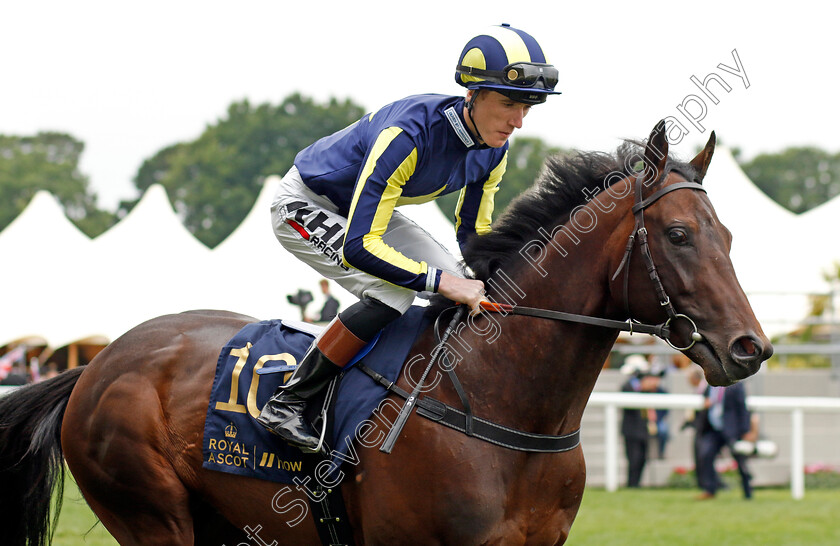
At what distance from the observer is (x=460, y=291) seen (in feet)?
11.6

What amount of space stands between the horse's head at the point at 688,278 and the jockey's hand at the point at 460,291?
0.52 metres

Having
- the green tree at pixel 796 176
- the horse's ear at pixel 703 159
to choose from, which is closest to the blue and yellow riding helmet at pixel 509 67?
the horse's ear at pixel 703 159

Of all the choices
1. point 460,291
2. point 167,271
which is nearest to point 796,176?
point 167,271

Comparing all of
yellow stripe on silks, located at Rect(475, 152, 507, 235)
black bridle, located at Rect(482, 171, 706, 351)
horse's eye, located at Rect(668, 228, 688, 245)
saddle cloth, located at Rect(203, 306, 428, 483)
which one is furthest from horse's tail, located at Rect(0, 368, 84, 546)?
horse's eye, located at Rect(668, 228, 688, 245)

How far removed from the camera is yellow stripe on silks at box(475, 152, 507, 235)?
4188 millimetres

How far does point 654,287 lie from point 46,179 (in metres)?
63.7

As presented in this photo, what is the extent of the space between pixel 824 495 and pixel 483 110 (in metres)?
9.63

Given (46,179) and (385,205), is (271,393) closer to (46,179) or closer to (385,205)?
(385,205)

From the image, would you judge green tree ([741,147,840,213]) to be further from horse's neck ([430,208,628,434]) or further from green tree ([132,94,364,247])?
horse's neck ([430,208,628,434])

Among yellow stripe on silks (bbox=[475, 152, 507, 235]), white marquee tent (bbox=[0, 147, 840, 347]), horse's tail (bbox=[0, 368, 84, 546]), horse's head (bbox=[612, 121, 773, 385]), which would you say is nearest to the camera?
horse's head (bbox=[612, 121, 773, 385])

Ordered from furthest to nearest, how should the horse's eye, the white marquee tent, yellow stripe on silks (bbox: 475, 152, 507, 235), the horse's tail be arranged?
the white marquee tent < the horse's tail < yellow stripe on silks (bbox: 475, 152, 507, 235) < the horse's eye

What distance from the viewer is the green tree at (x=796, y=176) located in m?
69.4

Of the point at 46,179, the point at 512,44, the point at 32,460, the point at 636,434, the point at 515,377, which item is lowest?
the point at 636,434

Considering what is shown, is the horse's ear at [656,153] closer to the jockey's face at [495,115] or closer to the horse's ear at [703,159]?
the horse's ear at [703,159]
